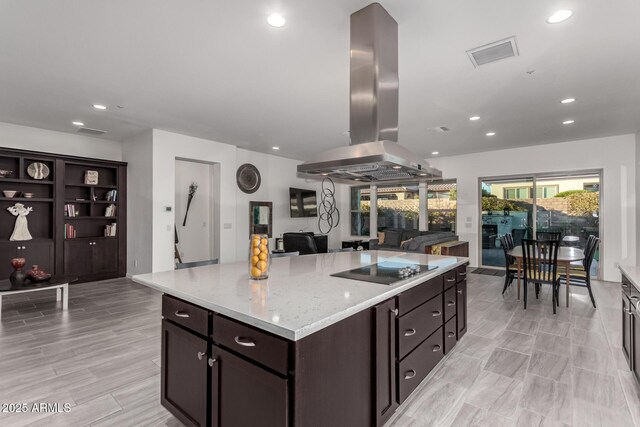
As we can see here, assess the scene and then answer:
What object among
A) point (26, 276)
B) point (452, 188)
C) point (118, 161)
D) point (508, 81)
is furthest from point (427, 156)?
point (26, 276)

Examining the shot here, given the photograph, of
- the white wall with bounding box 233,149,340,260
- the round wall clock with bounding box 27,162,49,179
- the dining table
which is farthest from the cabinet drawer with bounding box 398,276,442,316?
the round wall clock with bounding box 27,162,49,179

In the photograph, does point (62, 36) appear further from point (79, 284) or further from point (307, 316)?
point (79, 284)

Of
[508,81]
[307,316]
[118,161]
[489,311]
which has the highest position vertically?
[508,81]

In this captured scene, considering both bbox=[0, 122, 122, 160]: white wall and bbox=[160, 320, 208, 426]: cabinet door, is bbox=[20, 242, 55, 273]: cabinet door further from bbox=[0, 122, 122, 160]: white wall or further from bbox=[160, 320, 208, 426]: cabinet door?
bbox=[160, 320, 208, 426]: cabinet door

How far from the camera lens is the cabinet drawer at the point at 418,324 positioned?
1.87 m

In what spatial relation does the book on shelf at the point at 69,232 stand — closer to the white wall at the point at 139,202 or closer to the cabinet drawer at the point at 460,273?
the white wall at the point at 139,202

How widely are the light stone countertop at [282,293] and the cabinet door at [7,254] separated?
4.75m

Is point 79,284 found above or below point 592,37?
below

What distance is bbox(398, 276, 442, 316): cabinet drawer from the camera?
1869 millimetres

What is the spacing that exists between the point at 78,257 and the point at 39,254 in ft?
1.73

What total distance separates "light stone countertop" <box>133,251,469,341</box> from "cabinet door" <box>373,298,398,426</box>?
0.09 meters

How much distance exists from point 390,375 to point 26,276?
4.75 m

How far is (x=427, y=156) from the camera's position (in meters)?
7.77

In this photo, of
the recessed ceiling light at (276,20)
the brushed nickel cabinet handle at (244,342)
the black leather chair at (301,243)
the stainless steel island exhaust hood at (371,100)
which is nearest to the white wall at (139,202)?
the black leather chair at (301,243)
